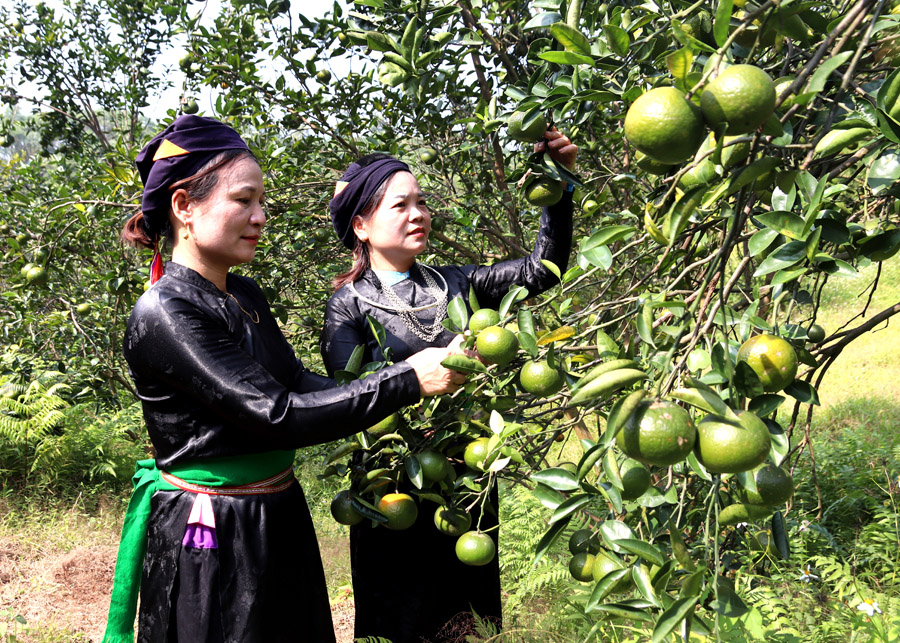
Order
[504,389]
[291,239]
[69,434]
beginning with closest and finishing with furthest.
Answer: [504,389] < [291,239] < [69,434]

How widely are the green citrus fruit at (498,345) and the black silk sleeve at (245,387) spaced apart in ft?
0.77

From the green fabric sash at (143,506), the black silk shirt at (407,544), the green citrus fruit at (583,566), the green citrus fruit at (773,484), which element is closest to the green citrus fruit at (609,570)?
the green citrus fruit at (583,566)

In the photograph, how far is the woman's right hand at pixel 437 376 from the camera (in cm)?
147

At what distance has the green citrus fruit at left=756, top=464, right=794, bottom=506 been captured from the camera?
99 cm

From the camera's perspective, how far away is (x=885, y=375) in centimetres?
698

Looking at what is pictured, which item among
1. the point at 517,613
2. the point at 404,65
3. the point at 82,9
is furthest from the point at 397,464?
the point at 82,9

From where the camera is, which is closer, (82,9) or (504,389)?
(504,389)

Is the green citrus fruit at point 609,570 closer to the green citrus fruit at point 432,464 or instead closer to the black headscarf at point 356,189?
the green citrus fruit at point 432,464

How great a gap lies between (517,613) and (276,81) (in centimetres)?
254

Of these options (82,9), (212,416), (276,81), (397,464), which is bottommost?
(397,464)

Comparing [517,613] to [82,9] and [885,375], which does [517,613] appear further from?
[82,9]

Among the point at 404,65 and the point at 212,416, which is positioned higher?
the point at 404,65

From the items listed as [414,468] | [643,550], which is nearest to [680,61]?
[643,550]

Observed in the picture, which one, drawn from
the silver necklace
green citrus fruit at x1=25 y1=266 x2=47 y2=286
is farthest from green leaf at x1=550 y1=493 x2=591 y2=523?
green citrus fruit at x1=25 y1=266 x2=47 y2=286
